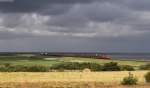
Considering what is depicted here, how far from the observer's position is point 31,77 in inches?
2153

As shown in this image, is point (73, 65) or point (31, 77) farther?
point (73, 65)

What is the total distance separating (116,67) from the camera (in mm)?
77938

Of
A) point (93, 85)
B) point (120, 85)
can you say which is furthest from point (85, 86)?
point (120, 85)

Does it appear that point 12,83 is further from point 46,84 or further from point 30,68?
point 30,68

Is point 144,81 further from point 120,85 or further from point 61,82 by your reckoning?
point 61,82

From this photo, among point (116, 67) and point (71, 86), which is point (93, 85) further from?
point (116, 67)

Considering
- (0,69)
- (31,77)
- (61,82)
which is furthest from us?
(0,69)

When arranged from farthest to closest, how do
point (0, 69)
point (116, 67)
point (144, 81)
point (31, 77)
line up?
point (116, 67) < point (0, 69) < point (31, 77) < point (144, 81)

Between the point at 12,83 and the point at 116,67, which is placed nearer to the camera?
the point at 12,83

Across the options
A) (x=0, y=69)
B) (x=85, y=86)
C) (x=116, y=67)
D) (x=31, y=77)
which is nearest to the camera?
(x=85, y=86)

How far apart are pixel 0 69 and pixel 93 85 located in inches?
1210

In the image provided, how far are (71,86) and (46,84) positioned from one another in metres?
Result: 3.01

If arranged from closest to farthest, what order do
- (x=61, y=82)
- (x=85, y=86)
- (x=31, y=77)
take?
(x=85, y=86)
(x=61, y=82)
(x=31, y=77)

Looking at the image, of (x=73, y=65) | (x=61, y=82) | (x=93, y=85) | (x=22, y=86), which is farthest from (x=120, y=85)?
(x=73, y=65)
